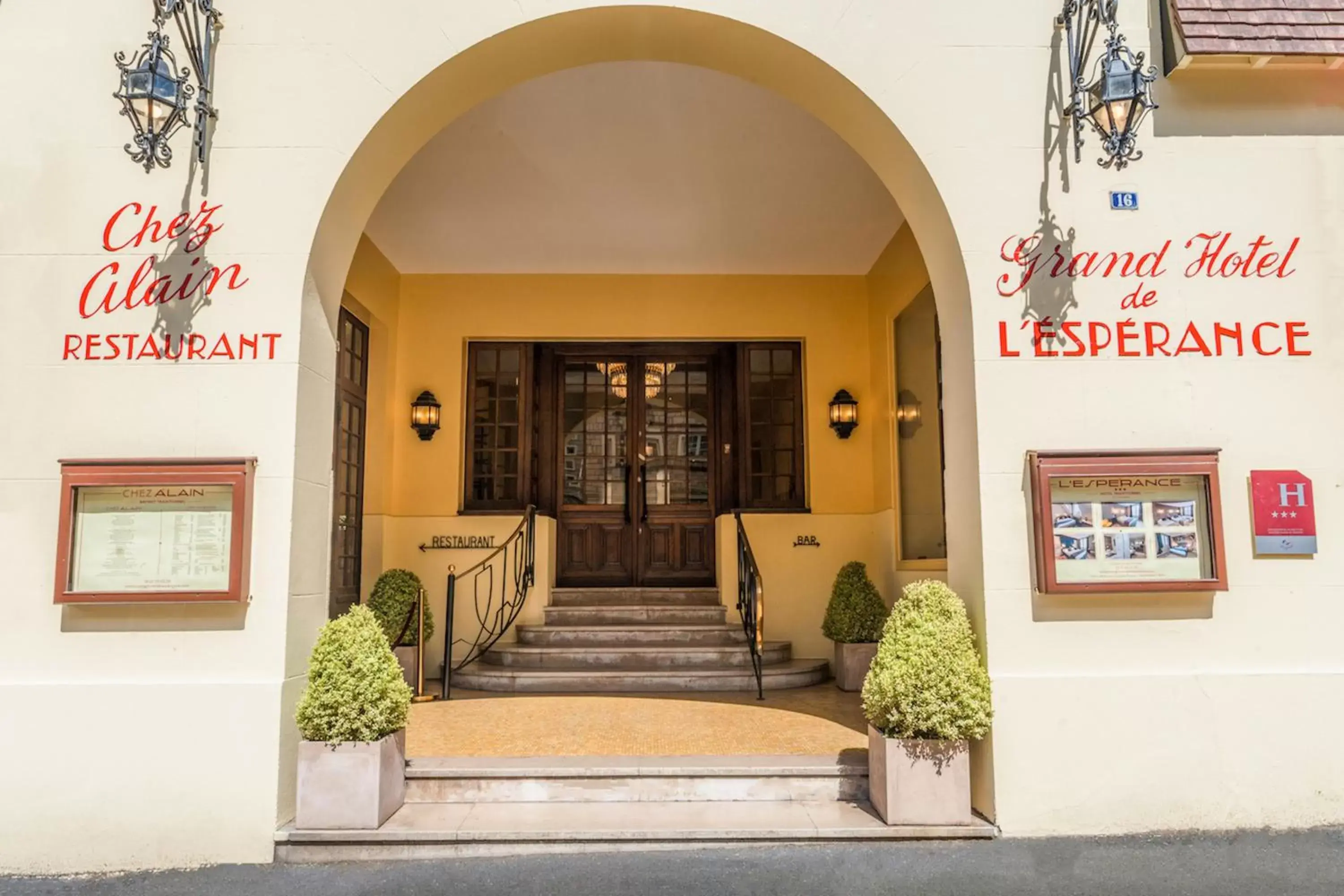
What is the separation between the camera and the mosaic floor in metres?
4.55

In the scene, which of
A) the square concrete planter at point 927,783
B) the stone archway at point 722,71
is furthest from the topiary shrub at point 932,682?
the stone archway at point 722,71

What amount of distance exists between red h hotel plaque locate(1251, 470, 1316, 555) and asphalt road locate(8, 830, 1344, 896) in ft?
3.93

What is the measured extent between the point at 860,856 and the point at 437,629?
4.70m

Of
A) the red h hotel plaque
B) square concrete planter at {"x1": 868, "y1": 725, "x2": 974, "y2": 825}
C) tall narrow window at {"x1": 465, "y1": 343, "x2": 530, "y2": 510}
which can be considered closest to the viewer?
square concrete planter at {"x1": 868, "y1": 725, "x2": 974, "y2": 825}

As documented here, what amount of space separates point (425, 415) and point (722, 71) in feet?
14.2

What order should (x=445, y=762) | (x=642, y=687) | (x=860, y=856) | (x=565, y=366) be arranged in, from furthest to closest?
1. (x=565, y=366)
2. (x=642, y=687)
3. (x=445, y=762)
4. (x=860, y=856)

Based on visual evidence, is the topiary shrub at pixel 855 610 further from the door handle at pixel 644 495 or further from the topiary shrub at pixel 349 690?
the topiary shrub at pixel 349 690

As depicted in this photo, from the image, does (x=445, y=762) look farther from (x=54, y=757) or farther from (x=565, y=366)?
(x=565, y=366)

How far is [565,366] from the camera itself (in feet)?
27.5

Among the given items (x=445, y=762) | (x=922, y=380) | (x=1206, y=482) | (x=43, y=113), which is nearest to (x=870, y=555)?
(x=922, y=380)

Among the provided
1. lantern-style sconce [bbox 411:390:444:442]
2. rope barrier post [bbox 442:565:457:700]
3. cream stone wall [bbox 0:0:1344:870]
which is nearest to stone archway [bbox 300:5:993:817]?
cream stone wall [bbox 0:0:1344:870]

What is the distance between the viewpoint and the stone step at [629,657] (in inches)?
264

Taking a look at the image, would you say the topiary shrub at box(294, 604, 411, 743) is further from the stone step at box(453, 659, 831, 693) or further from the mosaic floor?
the stone step at box(453, 659, 831, 693)

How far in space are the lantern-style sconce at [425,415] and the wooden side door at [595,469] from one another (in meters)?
1.14
